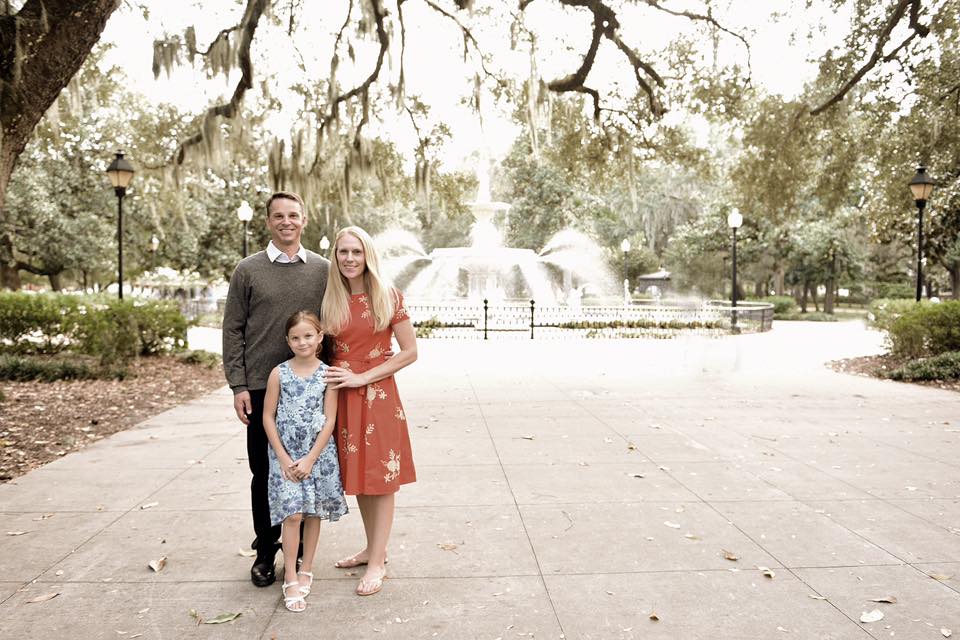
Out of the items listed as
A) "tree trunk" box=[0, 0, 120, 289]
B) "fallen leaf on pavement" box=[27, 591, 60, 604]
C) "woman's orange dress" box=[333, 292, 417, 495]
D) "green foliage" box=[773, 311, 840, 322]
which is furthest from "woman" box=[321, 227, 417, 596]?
"green foliage" box=[773, 311, 840, 322]

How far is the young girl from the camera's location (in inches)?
135

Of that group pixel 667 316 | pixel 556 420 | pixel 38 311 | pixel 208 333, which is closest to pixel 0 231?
pixel 208 333

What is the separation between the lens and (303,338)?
3.41 m

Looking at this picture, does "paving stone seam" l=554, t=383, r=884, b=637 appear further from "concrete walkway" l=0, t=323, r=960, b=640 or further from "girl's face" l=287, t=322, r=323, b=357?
"girl's face" l=287, t=322, r=323, b=357

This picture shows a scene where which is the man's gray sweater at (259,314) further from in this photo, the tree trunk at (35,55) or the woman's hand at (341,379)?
the tree trunk at (35,55)

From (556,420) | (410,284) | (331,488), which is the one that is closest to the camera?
(331,488)

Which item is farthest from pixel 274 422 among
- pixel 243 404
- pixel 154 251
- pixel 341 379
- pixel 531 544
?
pixel 154 251

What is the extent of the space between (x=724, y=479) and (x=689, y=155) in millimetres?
11378

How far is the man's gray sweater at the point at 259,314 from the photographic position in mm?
3652

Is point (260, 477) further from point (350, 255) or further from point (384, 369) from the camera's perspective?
point (350, 255)

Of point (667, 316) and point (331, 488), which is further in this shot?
point (667, 316)

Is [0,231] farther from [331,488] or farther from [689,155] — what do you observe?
[331,488]

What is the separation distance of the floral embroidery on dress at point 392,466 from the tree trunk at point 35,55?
187 inches

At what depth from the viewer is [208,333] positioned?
71.7 feet
